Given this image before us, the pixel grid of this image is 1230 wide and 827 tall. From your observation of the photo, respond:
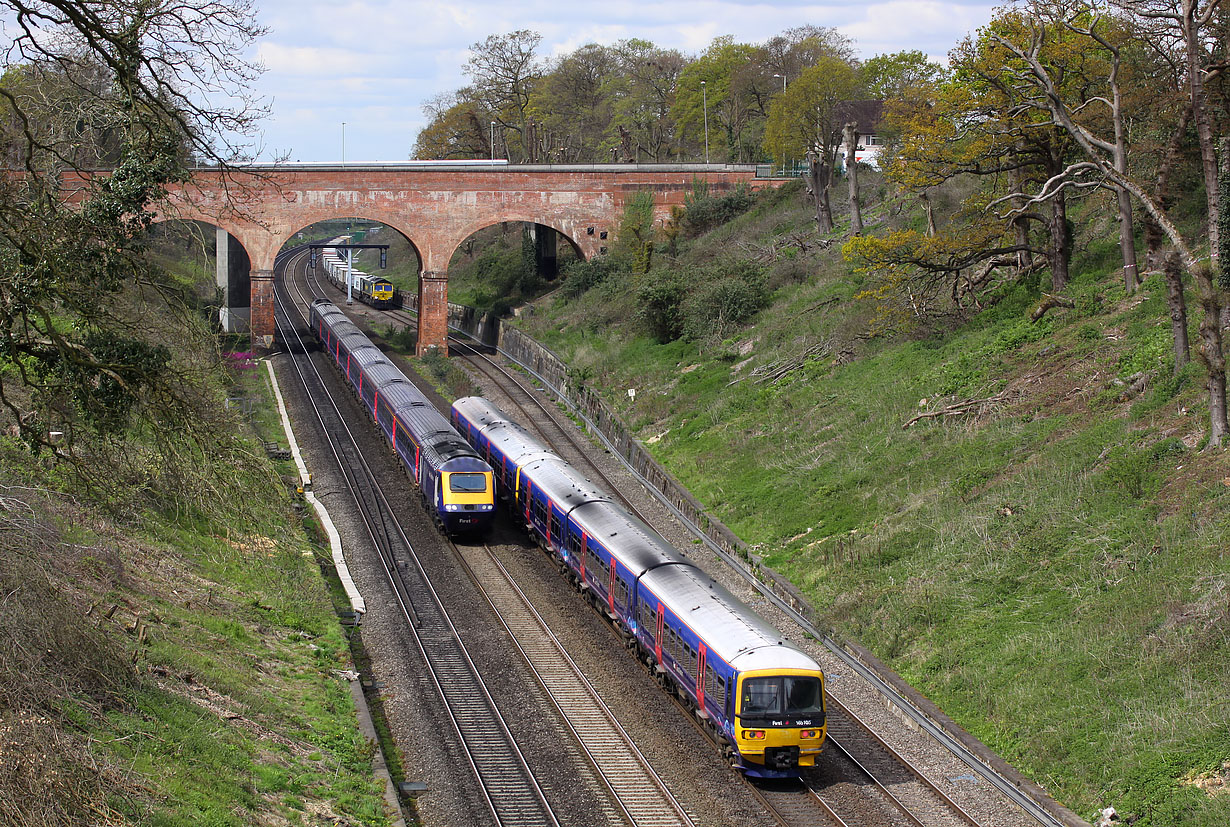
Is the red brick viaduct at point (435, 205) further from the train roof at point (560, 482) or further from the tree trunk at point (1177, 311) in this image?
the tree trunk at point (1177, 311)

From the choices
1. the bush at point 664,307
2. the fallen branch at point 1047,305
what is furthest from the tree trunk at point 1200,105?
the bush at point 664,307

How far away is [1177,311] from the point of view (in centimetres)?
2203

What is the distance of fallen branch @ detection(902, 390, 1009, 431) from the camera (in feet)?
87.7

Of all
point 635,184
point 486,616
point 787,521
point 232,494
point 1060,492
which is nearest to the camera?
point 232,494

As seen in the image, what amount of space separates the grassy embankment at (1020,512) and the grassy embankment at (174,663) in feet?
34.5

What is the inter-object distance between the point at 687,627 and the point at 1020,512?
26.2 feet

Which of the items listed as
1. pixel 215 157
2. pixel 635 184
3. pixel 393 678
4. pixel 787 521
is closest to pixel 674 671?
pixel 393 678

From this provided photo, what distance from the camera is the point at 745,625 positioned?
1827 centimetres

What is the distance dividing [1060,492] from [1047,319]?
348 inches

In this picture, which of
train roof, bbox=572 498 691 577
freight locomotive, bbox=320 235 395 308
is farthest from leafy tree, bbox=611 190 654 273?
train roof, bbox=572 498 691 577

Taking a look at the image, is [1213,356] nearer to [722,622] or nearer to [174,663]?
[722,622]

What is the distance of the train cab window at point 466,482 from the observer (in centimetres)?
2808

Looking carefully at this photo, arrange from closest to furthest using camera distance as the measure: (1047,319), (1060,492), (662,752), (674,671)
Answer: (662,752)
(674,671)
(1060,492)
(1047,319)

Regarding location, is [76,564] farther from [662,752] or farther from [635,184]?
[635,184]
